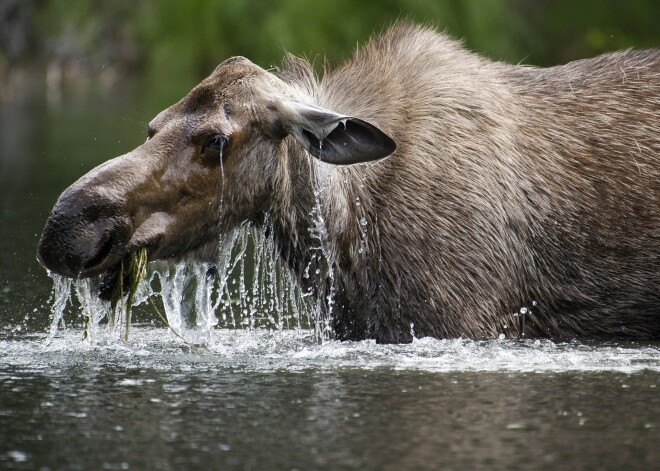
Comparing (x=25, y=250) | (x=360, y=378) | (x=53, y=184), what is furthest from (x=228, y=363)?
(x=53, y=184)

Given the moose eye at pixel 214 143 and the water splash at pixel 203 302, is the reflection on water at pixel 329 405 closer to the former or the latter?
the water splash at pixel 203 302

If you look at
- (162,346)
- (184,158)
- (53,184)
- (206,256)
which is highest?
(53,184)

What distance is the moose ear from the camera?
6.08 m

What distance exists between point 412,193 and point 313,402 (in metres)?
1.75

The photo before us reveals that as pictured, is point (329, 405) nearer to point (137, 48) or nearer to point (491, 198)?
point (491, 198)

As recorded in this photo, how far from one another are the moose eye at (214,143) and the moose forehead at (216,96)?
12 cm

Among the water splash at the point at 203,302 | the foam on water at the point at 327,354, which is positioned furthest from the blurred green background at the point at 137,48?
the foam on water at the point at 327,354

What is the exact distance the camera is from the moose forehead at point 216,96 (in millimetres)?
6227

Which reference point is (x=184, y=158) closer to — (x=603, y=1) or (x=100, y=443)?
(x=100, y=443)

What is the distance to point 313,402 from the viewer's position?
4.97 meters

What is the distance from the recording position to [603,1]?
26.2 meters

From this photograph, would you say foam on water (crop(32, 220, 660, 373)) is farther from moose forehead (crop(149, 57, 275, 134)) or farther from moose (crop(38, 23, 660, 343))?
moose forehead (crop(149, 57, 275, 134))

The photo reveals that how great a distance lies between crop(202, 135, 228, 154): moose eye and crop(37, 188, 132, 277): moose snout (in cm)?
56

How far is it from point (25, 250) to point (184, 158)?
3261 millimetres
